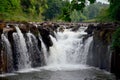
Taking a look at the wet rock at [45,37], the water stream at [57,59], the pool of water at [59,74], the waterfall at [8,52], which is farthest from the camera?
the wet rock at [45,37]

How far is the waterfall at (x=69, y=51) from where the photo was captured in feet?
115

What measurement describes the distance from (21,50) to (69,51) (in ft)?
22.2

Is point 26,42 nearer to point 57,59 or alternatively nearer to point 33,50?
point 33,50

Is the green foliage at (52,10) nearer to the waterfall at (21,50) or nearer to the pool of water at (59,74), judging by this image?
the waterfall at (21,50)

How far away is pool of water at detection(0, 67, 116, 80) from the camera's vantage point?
25.7 m

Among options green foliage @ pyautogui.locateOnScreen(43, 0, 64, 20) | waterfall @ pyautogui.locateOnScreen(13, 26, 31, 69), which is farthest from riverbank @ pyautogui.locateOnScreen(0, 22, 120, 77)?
green foliage @ pyautogui.locateOnScreen(43, 0, 64, 20)

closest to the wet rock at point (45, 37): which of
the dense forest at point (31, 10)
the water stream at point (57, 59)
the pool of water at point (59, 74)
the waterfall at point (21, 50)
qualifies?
the water stream at point (57, 59)

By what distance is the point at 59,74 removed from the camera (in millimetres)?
27359

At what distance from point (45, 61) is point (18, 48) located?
3.83 m

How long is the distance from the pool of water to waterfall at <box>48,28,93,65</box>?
4.56m

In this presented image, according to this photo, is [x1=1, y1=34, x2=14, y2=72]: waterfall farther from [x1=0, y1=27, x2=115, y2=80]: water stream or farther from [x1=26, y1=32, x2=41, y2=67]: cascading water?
[x1=26, y1=32, x2=41, y2=67]: cascading water

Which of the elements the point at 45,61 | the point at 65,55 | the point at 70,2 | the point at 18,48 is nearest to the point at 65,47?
the point at 65,55

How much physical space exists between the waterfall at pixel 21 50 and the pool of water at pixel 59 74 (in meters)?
1.65

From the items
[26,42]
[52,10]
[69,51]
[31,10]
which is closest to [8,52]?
[26,42]
